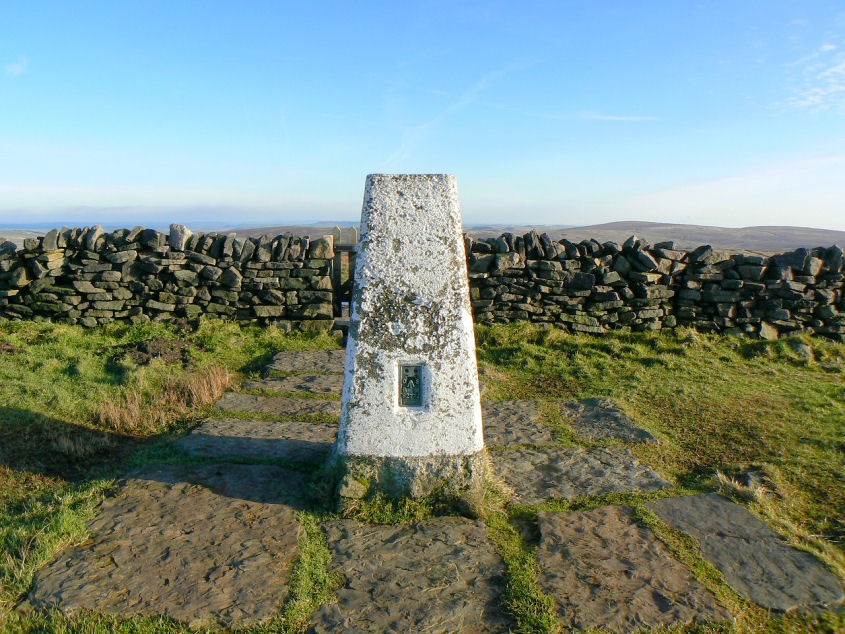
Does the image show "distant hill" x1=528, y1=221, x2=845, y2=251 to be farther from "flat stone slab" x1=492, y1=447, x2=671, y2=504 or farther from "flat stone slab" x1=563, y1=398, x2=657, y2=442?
"flat stone slab" x1=492, y1=447, x2=671, y2=504

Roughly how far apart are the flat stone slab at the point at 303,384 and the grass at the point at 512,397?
43 centimetres

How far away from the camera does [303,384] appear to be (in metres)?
Result: 7.19

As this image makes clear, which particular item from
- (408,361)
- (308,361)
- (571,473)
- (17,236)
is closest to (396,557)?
(408,361)

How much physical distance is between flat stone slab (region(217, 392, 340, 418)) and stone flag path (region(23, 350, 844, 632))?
101 cm

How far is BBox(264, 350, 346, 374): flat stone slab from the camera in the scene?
7838mm

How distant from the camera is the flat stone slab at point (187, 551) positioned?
10.4 feet

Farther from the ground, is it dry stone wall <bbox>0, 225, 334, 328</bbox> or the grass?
dry stone wall <bbox>0, 225, 334, 328</bbox>

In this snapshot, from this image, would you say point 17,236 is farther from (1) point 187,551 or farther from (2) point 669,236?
(2) point 669,236

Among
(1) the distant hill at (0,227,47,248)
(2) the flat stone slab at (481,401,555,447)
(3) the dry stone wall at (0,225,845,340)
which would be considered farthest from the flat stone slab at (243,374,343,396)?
(1) the distant hill at (0,227,47,248)

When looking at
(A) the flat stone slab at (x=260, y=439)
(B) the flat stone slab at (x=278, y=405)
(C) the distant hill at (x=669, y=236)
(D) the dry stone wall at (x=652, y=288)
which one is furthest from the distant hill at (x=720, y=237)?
(A) the flat stone slab at (x=260, y=439)

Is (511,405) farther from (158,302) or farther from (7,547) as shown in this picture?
(158,302)

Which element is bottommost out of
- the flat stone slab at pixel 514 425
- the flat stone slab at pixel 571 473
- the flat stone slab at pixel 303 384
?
the flat stone slab at pixel 571 473

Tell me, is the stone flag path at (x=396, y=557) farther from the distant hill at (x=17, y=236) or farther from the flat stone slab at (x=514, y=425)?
the distant hill at (x=17, y=236)

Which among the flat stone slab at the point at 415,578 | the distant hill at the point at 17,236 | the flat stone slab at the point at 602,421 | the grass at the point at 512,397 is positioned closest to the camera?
the flat stone slab at the point at 415,578
